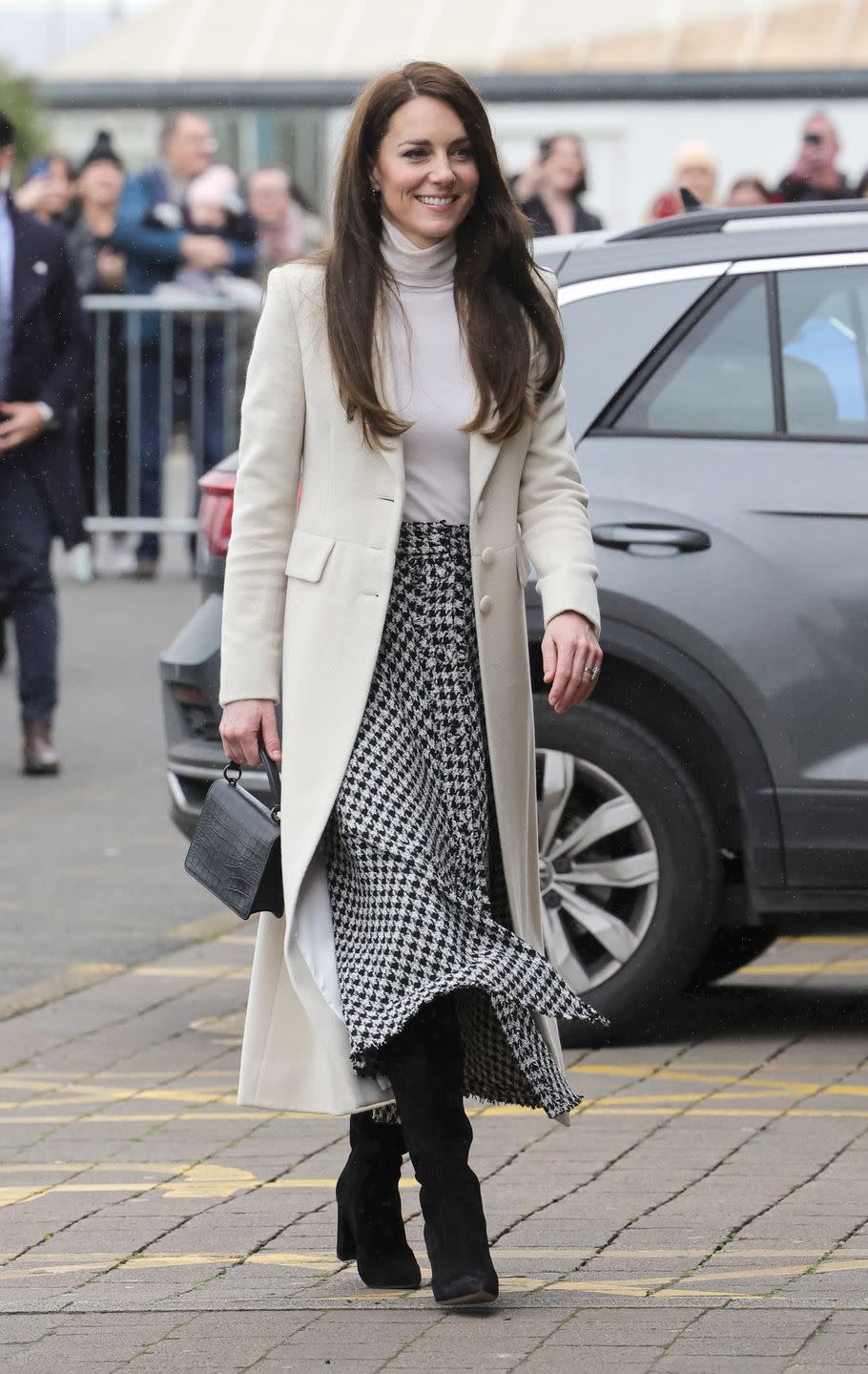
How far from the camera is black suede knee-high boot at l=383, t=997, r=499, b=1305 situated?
4203 millimetres

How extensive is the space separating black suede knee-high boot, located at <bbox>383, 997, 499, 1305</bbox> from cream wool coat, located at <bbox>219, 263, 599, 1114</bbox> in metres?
0.08

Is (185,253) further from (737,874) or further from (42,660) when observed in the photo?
(737,874)

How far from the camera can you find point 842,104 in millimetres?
23516

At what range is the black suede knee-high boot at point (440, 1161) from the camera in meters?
Answer: 4.20

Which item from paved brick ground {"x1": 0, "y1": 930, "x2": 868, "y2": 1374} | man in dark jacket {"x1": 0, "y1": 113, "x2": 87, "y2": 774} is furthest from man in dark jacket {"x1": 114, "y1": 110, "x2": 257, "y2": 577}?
paved brick ground {"x1": 0, "y1": 930, "x2": 868, "y2": 1374}

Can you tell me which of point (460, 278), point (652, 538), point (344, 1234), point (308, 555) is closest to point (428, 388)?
point (460, 278)

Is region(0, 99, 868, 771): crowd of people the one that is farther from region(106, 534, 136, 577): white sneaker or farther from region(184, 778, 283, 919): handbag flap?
region(184, 778, 283, 919): handbag flap

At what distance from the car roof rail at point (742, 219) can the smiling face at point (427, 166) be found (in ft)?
7.43

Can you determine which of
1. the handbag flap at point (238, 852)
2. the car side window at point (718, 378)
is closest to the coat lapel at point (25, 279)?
the car side window at point (718, 378)

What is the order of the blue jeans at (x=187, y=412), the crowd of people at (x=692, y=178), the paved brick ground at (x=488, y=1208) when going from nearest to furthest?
the paved brick ground at (x=488, y=1208) → the crowd of people at (x=692, y=178) → the blue jeans at (x=187, y=412)

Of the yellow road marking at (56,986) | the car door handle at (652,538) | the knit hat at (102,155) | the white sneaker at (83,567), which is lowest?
the yellow road marking at (56,986)

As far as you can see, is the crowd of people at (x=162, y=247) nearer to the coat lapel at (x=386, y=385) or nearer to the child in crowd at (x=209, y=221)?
the child in crowd at (x=209, y=221)

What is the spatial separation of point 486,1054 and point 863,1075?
6.15 ft

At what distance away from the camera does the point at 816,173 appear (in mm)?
13586
